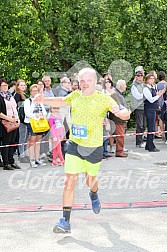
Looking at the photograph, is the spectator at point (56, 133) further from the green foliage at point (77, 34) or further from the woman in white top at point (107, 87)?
the green foliage at point (77, 34)

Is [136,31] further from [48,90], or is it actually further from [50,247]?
[50,247]

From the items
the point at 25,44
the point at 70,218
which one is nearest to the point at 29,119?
the point at 70,218

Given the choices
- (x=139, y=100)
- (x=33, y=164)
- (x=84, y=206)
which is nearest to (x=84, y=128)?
(x=84, y=206)

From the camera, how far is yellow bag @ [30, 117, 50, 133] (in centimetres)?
1002

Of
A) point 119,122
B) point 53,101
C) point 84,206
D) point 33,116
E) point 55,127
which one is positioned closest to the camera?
point 53,101

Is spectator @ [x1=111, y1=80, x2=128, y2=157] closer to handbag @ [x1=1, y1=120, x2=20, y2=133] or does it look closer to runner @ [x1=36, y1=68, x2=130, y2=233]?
handbag @ [x1=1, y1=120, x2=20, y2=133]

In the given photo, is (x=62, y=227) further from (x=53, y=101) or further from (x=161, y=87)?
(x=161, y=87)

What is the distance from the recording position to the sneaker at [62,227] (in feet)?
18.7

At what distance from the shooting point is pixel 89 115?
5.89m

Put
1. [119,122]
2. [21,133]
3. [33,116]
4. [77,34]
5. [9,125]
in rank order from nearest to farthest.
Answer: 1. [9,125]
2. [33,116]
3. [21,133]
4. [119,122]
5. [77,34]

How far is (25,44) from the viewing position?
1639 centimetres

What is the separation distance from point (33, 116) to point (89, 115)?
167 inches

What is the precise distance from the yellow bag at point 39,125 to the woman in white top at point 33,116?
8 centimetres

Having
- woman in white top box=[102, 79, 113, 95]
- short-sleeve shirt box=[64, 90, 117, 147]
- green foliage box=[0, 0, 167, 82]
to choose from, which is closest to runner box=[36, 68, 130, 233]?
short-sleeve shirt box=[64, 90, 117, 147]
